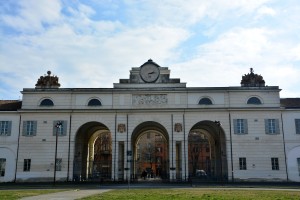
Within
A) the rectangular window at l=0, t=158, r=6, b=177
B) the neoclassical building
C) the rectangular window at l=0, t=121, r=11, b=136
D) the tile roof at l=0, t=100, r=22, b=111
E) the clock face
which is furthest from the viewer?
the tile roof at l=0, t=100, r=22, b=111

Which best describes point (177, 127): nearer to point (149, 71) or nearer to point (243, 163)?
point (149, 71)

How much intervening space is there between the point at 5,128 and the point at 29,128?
3.04m

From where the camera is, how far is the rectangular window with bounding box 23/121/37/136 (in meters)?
42.1

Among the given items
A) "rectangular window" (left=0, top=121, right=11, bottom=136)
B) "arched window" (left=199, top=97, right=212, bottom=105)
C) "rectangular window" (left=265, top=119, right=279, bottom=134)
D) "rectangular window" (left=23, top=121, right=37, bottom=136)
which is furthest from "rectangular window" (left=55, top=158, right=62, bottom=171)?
"rectangular window" (left=265, top=119, right=279, bottom=134)

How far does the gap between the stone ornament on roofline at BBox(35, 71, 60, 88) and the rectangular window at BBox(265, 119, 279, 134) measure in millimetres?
27797

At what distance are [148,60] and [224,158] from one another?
1579 centimetres

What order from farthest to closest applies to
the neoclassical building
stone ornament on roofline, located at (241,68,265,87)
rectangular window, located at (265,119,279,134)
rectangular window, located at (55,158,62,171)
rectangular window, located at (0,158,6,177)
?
stone ornament on roofline, located at (241,68,265,87) → rectangular window, located at (265,119,279,134) → rectangular window, located at (0,158,6,177) → rectangular window, located at (55,158,62,171) → the neoclassical building

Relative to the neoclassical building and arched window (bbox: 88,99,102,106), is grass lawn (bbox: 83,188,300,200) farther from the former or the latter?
arched window (bbox: 88,99,102,106)

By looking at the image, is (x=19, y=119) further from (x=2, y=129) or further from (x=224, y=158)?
(x=224, y=158)

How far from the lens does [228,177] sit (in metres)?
40.5

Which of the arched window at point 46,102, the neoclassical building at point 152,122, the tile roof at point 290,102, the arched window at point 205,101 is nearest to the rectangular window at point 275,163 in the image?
the neoclassical building at point 152,122

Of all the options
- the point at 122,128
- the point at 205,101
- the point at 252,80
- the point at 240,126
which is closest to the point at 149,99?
the point at 122,128

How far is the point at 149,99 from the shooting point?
1687 inches

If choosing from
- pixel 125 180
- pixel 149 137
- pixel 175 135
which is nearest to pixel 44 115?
pixel 125 180
